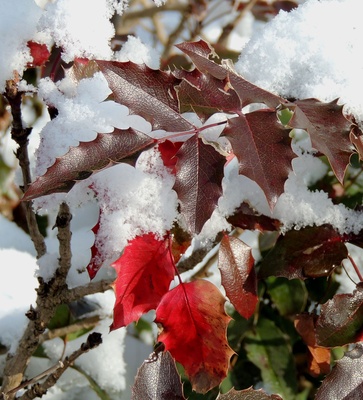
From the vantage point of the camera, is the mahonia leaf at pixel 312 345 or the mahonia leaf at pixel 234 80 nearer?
Result: the mahonia leaf at pixel 234 80

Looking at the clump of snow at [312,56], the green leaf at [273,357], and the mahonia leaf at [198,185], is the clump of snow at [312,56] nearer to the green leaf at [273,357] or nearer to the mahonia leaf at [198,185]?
the mahonia leaf at [198,185]

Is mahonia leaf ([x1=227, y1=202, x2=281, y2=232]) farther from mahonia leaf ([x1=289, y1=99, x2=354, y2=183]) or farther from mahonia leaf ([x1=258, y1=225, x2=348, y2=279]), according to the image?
mahonia leaf ([x1=289, y1=99, x2=354, y2=183])

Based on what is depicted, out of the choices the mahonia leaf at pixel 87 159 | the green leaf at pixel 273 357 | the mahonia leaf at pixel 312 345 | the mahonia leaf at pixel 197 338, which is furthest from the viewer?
the green leaf at pixel 273 357

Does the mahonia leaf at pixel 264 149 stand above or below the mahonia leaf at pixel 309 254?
above

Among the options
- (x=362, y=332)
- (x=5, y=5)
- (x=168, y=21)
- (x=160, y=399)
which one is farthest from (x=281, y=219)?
(x=168, y=21)

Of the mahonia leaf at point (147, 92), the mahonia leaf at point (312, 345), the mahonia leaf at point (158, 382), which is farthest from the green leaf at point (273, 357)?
the mahonia leaf at point (147, 92)

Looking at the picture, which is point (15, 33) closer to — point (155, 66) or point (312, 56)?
point (155, 66)

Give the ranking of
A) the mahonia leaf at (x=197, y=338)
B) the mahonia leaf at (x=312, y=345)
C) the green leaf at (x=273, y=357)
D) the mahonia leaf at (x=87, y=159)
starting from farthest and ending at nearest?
the green leaf at (x=273, y=357)
the mahonia leaf at (x=312, y=345)
the mahonia leaf at (x=197, y=338)
the mahonia leaf at (x=87, y=159)
